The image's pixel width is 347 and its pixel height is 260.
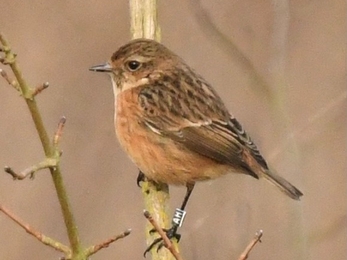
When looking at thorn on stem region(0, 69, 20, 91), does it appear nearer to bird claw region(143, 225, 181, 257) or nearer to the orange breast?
bird claw region(143, 225, 181, 257)

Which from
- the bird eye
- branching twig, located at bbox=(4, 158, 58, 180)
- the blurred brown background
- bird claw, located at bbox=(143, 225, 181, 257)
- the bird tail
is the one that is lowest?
branching twig, located at bbox=(4, 158, 58, 180)

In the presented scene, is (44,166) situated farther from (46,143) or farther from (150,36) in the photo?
(150,36)

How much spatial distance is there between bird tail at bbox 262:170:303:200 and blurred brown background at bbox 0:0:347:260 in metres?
1.59

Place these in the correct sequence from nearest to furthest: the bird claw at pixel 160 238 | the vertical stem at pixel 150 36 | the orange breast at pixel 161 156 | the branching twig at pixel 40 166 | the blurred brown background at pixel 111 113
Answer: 1. the branching twig at pixel 40 166
2. the bird claw at pixel 160 238
3. the vertical stem at pixel 150 36
4. the orange breast at pixel 161 156
5. the blurred brown background at pixel 111 113

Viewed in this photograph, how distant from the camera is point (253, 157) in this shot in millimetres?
5133

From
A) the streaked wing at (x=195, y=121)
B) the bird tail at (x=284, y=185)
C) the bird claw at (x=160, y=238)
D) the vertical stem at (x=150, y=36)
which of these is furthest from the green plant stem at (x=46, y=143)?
the bird tail at (x=284, y=185)

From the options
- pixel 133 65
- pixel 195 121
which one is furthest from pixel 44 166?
pixel 133 65

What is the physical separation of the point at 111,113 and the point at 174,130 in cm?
323

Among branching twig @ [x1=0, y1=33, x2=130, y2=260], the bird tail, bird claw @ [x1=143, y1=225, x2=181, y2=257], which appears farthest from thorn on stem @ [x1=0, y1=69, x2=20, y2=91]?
the bird tail

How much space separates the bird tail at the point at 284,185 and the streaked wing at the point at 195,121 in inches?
2.8

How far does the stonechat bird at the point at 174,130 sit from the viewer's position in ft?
16.4

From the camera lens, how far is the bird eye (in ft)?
17.2

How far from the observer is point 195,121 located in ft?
16.7

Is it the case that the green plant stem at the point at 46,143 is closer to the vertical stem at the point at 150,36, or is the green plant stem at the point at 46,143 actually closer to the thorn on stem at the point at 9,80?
the thorn on stem at the point at 9,80
